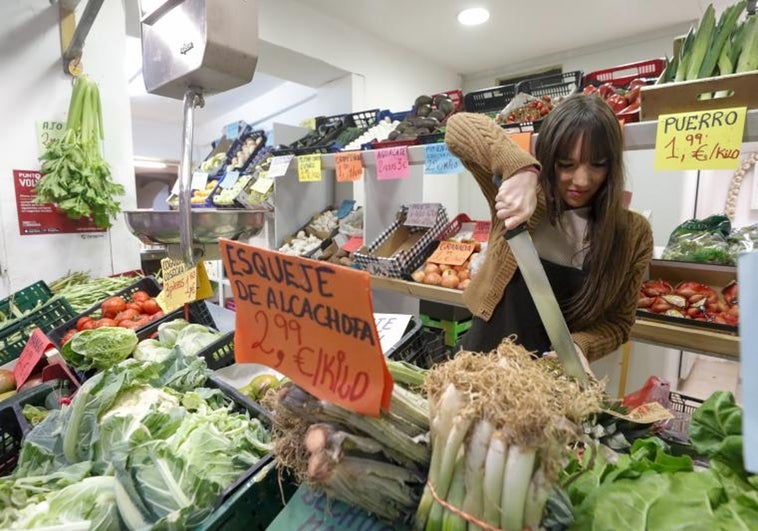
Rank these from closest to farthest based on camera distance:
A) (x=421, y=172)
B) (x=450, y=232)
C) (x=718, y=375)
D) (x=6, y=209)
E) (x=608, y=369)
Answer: (x=608, y=369) < (x=6, y=209) < (x=450, y=232) < (x=421, y=172) < (x=718, y=375)

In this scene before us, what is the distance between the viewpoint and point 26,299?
194cm

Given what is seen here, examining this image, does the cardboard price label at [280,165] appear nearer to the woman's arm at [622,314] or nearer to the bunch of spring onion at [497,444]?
the woman's arm at [622,314]

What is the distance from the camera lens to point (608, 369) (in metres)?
1.60

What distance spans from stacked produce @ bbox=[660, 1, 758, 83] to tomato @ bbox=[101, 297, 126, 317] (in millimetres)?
2339

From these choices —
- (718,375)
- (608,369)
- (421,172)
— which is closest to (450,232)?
(421,172)

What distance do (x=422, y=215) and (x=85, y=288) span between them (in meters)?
1.86

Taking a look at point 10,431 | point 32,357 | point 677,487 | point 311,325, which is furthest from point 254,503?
point 32,357

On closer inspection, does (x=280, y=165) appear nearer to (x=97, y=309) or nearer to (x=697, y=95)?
(x=97, y=309)

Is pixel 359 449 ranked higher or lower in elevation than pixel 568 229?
lower

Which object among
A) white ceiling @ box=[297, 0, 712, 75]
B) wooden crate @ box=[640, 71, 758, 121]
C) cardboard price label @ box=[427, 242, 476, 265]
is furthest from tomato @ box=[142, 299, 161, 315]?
A: white ceiling @ box=[297, 0, 712, 75]

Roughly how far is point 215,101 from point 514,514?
22.6 ft

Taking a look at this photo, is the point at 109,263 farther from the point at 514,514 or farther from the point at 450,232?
the point at 514,514

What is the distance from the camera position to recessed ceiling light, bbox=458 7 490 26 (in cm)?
350


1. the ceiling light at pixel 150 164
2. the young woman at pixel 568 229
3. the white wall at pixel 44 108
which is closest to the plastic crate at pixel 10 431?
the young woman at pixel 568 229
